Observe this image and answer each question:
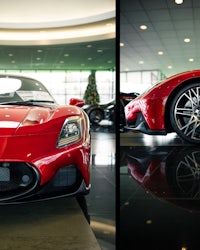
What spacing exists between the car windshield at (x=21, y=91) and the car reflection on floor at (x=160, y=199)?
0.74 meters

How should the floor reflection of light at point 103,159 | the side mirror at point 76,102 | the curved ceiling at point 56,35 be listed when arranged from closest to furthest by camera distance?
the side mirror at point 76,102 < the curved ceiling at point 56,35 < the floor reflection of light at point 103,159

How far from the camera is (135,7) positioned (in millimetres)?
3662

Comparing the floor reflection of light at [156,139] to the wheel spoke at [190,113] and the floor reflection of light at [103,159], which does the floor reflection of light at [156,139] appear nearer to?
the wheel spoke at [190,113]

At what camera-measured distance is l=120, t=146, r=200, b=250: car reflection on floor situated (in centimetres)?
131

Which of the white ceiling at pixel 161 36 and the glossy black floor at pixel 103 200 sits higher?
the white ceiling at pixel 161 36

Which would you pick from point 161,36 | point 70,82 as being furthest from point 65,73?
point 161,36

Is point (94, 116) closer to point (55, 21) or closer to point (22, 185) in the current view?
point (55, 21)

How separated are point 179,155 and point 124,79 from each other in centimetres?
91

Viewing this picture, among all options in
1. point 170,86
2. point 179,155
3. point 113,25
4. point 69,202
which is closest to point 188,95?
point 170,86

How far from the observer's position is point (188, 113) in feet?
9.58

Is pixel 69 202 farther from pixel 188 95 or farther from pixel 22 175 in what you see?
pixel 188 95

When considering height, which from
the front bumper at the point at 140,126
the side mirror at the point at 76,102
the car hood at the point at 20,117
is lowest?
the front bumper at the point at 140,126

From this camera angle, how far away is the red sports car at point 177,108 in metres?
2.91

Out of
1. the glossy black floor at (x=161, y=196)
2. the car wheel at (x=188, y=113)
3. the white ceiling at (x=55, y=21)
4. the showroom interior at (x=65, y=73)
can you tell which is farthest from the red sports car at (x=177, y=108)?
the white ceiling at (x=55, y=21)
